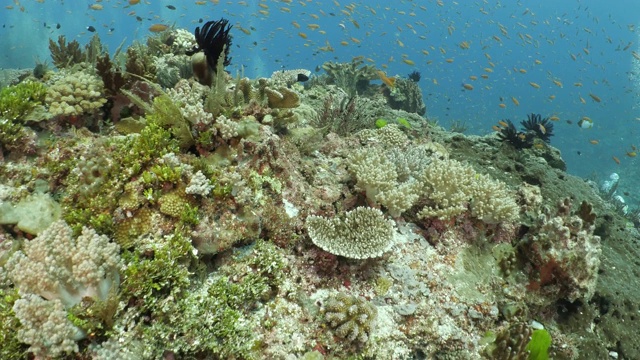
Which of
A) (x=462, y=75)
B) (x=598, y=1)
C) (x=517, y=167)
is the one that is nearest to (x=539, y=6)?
(x=598, y=1)

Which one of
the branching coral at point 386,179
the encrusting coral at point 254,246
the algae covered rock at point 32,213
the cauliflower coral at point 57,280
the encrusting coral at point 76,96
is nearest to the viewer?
the cauliflower coral at point 57,280

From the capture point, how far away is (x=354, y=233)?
4.55 meters

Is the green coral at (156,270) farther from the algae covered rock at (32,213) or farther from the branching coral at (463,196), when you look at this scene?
the branching coral at (463,196)

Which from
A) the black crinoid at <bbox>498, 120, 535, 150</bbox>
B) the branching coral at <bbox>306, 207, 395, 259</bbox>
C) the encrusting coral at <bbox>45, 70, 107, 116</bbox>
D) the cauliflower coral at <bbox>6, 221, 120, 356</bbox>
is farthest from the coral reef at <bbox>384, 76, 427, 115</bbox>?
the cauliflower coral at <bbox>6, 221, 120, 356</bbox>

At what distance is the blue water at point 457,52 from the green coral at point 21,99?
359 centimetres

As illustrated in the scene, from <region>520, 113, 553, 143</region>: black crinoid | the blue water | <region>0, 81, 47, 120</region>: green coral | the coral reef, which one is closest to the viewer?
<region>0, 81, 47, 120</region>: green coral

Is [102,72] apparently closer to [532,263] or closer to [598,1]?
[532,263]

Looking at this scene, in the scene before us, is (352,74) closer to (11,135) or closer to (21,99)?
(21,99)

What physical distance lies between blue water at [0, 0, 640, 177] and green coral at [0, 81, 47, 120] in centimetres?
359

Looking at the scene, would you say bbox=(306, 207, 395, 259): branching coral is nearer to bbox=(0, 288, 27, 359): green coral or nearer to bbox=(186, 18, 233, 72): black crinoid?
bbox=(0, 288, 27, 359): green coral

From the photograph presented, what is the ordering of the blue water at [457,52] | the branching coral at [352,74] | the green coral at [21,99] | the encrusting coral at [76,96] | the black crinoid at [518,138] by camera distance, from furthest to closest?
1. the blue water at [457,52]
2. the branching coral at [352,74]
3. the black crinoid at [518,138]
4. the encrusting coral at [76,96]
5. the green coral at [21,99]

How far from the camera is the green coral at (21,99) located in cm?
460

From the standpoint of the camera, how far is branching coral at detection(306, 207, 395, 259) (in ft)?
14.1

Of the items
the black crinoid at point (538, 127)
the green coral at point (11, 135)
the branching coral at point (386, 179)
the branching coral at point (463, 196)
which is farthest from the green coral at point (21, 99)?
the black crinoid at point (538, 127)
